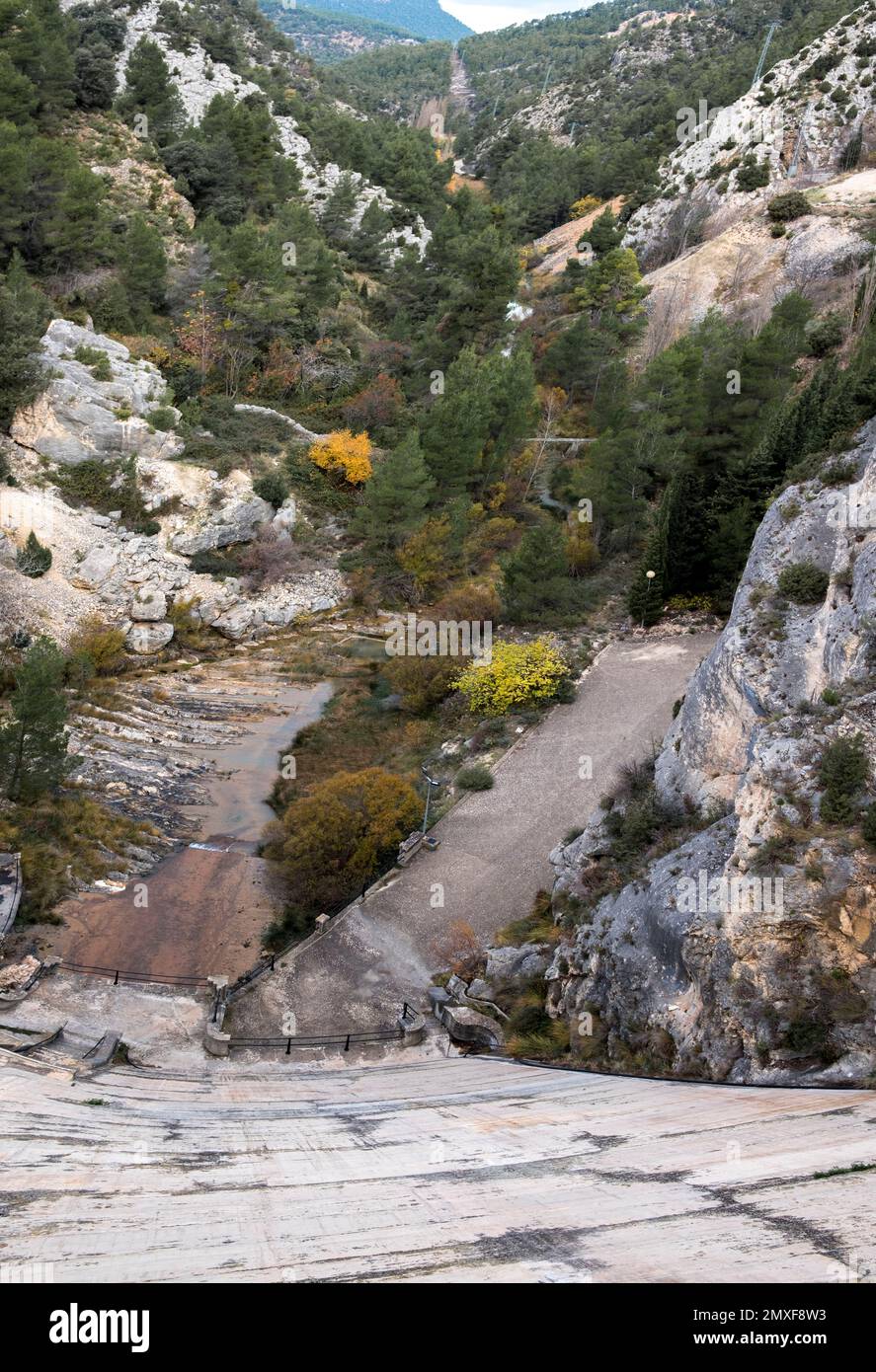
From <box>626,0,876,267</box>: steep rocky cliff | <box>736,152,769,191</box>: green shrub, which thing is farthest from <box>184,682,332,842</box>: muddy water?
<box>736,152,769,191</box>: green shrub

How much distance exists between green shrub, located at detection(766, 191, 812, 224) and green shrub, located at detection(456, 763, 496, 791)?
154 feet

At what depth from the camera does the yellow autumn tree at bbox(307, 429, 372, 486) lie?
4109cm

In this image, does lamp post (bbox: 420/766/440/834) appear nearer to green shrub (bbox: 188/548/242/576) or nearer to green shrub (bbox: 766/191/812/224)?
green shrub (bbox: 188/548/242/576)

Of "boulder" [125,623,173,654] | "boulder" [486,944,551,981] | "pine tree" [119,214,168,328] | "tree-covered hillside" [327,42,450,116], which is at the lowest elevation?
"boulder" [486,944,551,981]

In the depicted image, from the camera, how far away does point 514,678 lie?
2641 centimetres

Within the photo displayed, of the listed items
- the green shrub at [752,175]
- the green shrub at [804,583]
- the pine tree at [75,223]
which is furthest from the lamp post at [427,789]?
the green shrub at [752,175]

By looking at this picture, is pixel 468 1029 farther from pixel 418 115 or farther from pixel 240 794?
pixel 418 115

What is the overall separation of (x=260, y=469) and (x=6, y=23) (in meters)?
31.2

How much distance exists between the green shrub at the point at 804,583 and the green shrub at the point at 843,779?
4538 millimetres

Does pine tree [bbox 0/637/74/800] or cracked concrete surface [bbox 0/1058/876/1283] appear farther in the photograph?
pine tree [bbox 0/637/74/800]

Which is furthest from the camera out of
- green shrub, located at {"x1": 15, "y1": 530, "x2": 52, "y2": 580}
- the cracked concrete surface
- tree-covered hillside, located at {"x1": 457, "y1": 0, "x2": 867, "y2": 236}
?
tree-covered hillside, located at {"x1": 457, "y1": 0, "x2": 867, "y2": 236}

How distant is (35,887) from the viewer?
20.0m

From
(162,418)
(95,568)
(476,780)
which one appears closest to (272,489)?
(162,418)

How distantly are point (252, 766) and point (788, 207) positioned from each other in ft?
162
